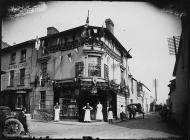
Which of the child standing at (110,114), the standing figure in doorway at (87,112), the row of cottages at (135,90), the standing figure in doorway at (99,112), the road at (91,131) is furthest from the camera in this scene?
the row of cottages at (135,90)

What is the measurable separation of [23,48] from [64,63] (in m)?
1.79

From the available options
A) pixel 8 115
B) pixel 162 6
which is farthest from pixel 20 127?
pixel 162 6

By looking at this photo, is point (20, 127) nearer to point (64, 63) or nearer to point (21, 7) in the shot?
point (64, 63)

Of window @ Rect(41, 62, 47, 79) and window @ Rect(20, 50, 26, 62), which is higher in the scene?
window @ Rect(20, 50, 26, 62)

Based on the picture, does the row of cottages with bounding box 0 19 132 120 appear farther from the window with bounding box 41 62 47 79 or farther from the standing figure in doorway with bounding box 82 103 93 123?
the standing figure in doorway with bounding box 82 103 93 123

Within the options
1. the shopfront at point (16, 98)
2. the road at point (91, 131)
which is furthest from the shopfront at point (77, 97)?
the shopfront at point (16, 98)

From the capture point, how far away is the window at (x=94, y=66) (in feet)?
25.0

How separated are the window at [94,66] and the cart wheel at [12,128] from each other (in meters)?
2.97

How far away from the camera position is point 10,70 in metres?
7.86

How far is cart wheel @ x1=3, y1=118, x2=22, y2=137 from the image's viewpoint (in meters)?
6.64

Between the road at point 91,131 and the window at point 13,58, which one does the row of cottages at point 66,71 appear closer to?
the window at point 13,58

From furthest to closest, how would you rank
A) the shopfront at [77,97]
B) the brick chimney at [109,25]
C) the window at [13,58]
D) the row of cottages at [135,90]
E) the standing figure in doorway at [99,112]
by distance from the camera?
the row of cottages at [135,90], the window at [13,58], the standing figure in doorway at [99,112], the shopfront at [77,97], the brick chimney at [109,25]

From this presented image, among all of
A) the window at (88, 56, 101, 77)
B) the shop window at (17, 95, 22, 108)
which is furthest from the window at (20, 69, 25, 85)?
the window at (88, 56, 101, 77)

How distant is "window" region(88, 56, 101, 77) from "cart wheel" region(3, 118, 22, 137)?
2.97 m
